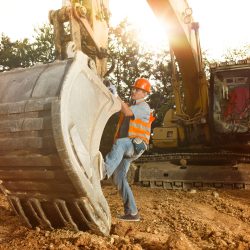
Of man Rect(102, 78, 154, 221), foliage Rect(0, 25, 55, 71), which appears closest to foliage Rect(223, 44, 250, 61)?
foliage Rect(0, 25, 55, 71)

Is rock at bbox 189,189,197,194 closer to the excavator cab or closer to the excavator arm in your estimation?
the excavator cab

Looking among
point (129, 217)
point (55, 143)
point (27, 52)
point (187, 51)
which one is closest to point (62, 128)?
point (55, 143)

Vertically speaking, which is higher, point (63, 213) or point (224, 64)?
point (224, 64)

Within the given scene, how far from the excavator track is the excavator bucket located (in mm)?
4084

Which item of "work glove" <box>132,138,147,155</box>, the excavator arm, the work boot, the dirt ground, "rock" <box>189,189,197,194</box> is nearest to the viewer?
the dirt ground

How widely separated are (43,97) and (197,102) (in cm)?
569

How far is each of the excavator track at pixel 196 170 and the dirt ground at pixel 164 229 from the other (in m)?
0.73

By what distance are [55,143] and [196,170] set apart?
5.04 metres

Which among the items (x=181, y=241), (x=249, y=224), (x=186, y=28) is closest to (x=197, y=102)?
(x=186, y=28)

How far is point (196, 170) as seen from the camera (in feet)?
24.1

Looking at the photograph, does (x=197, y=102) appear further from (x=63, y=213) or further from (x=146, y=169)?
(x=63, y=213)

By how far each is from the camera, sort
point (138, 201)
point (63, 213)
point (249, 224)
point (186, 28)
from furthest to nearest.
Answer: point (186, 28)
point (138, 201)
point (249, 224)
point (63, 213)

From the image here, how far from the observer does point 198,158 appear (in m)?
7.63

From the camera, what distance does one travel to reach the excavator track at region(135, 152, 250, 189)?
7082 millimetres
